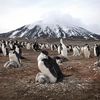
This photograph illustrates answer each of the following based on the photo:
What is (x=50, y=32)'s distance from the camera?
157 meters

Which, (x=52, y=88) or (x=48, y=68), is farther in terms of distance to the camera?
(x=48, y=68)

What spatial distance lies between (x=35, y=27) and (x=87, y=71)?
488ft

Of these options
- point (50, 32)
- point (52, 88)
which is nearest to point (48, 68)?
point (52, 88)

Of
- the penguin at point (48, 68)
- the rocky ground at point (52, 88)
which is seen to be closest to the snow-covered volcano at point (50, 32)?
the rocky ground at point (52, 88)

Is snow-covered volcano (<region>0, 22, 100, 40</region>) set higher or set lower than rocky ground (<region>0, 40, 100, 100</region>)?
lower

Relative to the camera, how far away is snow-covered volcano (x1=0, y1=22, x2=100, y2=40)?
476ft

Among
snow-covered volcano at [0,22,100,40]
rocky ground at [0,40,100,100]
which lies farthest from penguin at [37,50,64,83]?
snow-covered volcano at [0,22,100,40]

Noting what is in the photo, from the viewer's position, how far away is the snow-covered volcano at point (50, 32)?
476ft

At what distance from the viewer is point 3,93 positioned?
1273 centimetres

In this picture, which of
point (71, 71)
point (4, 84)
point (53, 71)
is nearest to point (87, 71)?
point (71, 71)

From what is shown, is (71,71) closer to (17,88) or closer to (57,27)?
(17,88)

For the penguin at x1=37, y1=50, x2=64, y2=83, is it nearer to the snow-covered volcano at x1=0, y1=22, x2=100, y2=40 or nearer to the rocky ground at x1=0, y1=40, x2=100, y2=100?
the rocky ground at x1=0, y1=40, x2=100, y2=100

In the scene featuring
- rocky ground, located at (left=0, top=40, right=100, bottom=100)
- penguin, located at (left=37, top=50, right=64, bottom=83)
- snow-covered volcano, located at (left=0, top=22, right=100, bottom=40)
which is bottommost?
snow-covered volcano, located at (left=0, top=22, right=100, bottom=40)

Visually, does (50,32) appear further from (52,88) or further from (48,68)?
(52,88)
